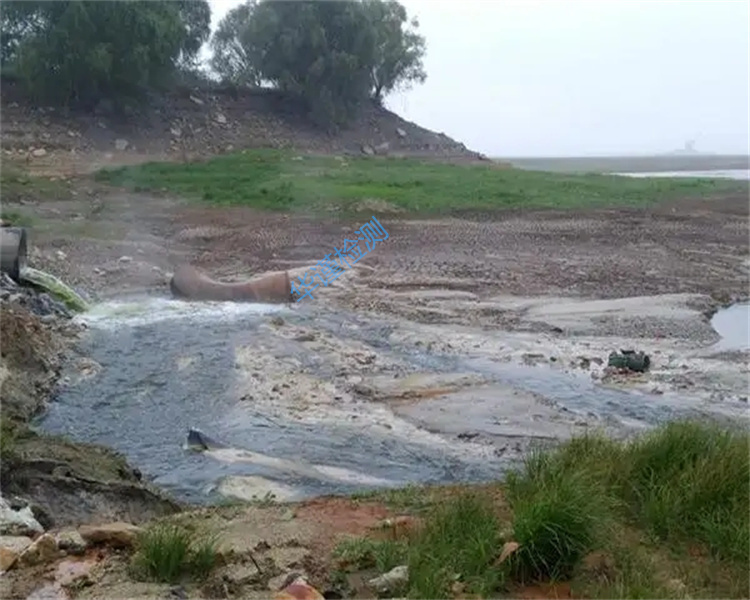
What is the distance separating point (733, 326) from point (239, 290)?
692 cm

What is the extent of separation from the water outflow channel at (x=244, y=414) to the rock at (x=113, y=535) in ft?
5.46

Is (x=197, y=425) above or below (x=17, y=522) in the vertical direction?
below

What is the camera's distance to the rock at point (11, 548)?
163 inches

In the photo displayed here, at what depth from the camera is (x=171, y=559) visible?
3.97m

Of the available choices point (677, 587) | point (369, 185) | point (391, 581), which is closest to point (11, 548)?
point (391, 581)

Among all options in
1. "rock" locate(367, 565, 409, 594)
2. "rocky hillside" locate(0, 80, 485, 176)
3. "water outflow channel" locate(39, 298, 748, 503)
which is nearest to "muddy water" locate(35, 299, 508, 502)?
"water outflow channel" locate(39, 298, 748, 503)

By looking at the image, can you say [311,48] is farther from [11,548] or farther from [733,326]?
[11,548]

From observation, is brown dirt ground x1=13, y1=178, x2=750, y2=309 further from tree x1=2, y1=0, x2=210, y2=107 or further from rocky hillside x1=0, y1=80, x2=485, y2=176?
tree x1=2, y1=0, x2=210, y2=107

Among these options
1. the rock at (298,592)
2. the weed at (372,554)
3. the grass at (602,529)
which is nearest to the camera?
the rock at (298,592)

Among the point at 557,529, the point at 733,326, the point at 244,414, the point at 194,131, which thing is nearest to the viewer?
the point at 557,529

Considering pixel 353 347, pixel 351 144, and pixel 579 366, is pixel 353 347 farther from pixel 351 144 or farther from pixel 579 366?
pixel 351 144

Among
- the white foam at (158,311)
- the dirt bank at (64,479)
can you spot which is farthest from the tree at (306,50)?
the dirt bank at (64,479)

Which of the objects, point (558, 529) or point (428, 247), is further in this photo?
point (428, 247)

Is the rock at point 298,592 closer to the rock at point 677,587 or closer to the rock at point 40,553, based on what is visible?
the rock at point 40,553
